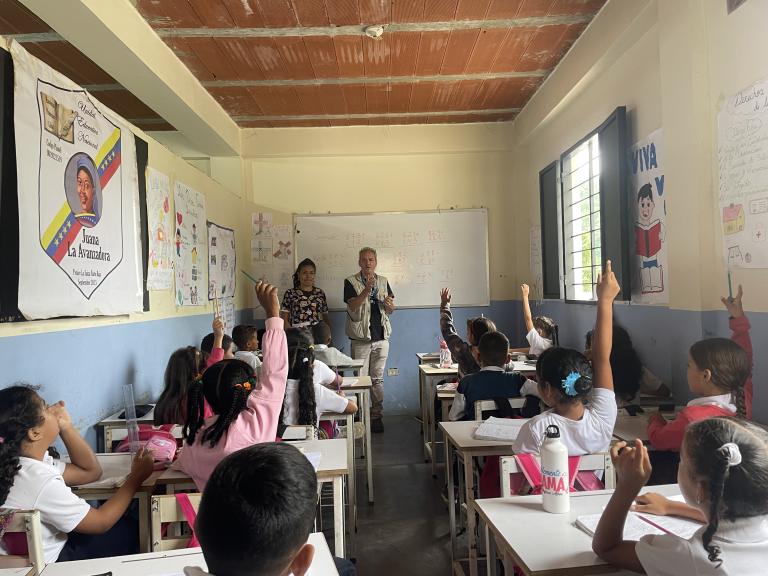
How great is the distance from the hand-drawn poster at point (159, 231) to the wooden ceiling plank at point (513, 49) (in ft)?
8.23

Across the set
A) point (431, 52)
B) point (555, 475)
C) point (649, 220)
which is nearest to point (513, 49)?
point (431, 52)

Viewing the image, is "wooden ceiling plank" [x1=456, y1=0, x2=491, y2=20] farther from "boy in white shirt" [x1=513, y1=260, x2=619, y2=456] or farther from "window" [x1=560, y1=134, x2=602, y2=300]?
"boy in white shirt" [x1=513, y1=260, x2=619, y2=456]

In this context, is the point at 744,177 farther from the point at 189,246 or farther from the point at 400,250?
the point at 400,250

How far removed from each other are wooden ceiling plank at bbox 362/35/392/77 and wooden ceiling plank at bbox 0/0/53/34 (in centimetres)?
195

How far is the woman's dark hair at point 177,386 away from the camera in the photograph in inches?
102

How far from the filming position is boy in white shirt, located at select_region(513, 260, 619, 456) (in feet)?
5.89

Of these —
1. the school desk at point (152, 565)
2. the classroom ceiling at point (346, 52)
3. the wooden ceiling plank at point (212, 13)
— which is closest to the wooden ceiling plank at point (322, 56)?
the classroom ceiling at point (346, 52)

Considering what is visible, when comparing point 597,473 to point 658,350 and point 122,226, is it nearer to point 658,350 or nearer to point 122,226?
point 658,350

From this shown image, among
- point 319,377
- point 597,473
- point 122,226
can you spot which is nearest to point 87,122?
point 122,226

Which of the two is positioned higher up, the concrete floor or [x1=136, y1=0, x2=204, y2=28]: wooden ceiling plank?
[x1=136, y1=0, x2=204, y2=28]: wooden ceiling plank

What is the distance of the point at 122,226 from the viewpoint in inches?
120

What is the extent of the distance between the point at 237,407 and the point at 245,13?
2.56m

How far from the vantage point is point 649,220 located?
Result: 329cm

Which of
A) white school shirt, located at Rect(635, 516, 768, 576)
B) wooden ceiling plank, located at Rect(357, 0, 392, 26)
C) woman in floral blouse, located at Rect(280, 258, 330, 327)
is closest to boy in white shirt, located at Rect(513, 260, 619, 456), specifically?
white school shirt, located at Rect(635, 516, 768, 576)
